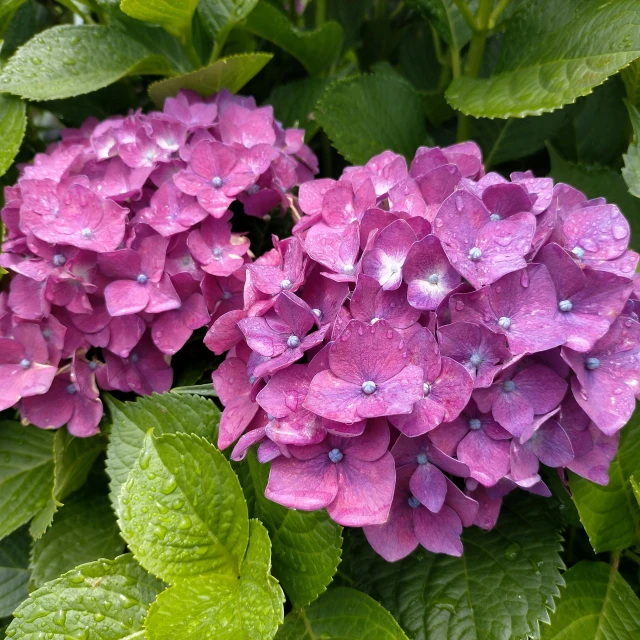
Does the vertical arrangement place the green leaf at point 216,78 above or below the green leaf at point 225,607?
above

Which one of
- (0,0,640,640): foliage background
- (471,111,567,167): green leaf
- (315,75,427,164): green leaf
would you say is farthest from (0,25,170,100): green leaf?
(471,111,567,167): green leaf

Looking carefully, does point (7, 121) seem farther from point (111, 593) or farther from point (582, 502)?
point (582, 502)

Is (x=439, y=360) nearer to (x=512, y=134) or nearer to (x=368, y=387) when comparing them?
(x=368, y=387)

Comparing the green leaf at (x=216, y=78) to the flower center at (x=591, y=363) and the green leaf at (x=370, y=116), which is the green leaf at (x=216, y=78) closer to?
the green leaf at (x=370, y=116)

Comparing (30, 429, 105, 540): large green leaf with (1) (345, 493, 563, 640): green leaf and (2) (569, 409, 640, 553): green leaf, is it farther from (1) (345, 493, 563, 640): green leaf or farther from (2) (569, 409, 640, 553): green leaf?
(2) (569, 409, 640, 553): green leaf

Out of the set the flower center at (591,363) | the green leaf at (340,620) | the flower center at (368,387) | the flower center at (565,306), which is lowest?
the green leaf at (340,620)

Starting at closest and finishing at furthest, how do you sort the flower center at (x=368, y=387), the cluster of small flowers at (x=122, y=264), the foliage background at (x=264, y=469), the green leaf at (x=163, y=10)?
the flower center at (x=368, y=387), the foliage background at (x=264, y=469), the cluster of small flowers at (x=122, y=264), the green leaf at (x=163, y=10)

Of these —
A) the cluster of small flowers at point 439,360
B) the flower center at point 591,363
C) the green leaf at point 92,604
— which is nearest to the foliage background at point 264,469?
the green leaf at point 92,604
